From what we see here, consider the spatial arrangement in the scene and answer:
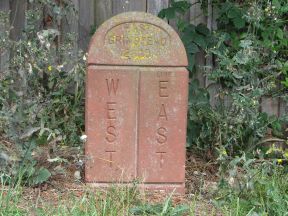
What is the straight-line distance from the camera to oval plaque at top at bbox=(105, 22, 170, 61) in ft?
15.5

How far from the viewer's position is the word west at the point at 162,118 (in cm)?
475

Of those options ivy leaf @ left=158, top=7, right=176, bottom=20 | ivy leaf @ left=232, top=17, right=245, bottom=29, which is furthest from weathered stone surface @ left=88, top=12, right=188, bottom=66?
ivy leaf @ left=232, top=17, right=245, bottom=29

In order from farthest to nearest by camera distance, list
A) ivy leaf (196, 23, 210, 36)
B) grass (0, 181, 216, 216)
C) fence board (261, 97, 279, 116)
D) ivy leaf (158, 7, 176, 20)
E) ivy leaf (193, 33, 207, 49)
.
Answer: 1. fence board (261, 97, 279, 116)
2. ivy leaf (196, 23, 210, 36)
3. ivy leaf (193, 33, 207, 49)
4. ivy leaf (158, 7, 176, 20)
5. grass (0, 181, 216, 216)

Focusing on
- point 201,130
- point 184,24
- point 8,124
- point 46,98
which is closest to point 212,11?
point 184,24

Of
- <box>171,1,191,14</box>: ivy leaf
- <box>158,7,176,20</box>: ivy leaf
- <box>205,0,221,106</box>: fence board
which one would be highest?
<box>171,1,191,14</box>: ivy leaf

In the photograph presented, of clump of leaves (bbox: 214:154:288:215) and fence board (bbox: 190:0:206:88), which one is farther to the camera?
fence board (bbox: 190:0:206:88)

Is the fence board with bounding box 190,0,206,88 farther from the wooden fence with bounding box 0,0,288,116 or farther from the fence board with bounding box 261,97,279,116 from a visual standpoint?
the fence board with bounding box 261,97,279,116

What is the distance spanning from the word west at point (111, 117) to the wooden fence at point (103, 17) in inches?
67.9

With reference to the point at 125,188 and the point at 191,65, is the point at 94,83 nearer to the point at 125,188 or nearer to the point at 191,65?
the point at 125,188

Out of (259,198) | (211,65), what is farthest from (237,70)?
(259,198)

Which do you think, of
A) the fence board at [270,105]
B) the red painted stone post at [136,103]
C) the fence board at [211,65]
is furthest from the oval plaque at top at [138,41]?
the fence board at [270,105]

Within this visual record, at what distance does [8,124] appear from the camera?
477cm

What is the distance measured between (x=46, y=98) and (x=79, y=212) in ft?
5.99

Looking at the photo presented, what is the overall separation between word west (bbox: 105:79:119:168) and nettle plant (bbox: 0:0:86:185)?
359 millimetres
